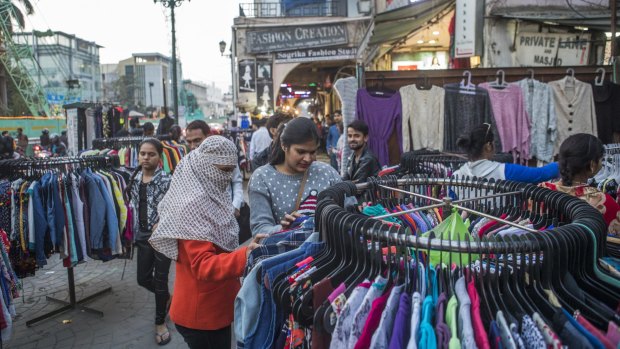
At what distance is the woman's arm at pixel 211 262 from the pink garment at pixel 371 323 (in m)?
0.94

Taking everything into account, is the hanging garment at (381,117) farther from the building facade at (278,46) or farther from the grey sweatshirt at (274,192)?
the building facade at (278,46)

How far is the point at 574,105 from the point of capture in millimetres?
5375

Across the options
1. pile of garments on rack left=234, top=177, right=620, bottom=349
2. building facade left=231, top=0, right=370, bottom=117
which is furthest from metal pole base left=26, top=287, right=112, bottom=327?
building facade left=231, top=0, right=370, bottom=117

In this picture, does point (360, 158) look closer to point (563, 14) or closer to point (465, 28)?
point (465, 28)

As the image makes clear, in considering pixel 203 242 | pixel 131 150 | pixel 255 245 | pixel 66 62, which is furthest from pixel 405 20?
pixel 66 62

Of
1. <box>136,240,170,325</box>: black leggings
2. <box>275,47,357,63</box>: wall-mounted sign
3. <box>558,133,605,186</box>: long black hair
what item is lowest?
<box>136,240,170,325</box>: black leggings

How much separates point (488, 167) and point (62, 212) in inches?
148

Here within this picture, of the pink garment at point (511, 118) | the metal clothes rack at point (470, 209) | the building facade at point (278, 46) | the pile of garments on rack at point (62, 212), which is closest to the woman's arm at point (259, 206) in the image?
the metal clothes rack at point (470, 209)

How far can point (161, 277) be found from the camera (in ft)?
12.4

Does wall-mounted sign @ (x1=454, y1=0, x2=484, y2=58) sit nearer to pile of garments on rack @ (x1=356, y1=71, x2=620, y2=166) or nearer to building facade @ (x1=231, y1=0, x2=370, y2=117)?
pile of garments on rack @ (x1=356, y1=71, x2=620, y2=166)

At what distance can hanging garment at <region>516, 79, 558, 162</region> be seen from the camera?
17.3 feet

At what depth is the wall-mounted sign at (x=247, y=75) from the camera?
17391mm

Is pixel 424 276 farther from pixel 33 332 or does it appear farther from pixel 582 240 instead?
pixel 33 332

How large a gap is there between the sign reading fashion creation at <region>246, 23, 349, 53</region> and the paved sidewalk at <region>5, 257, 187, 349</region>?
1346 cm
